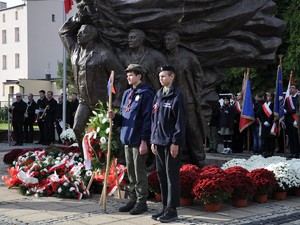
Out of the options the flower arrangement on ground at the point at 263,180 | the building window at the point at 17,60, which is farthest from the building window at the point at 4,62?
the flower arrangement on ground at the point at 263,180

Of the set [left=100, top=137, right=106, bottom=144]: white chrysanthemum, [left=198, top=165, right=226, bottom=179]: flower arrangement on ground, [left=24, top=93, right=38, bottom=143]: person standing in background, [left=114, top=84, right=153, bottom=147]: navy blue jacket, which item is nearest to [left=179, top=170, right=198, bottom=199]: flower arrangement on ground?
[left=198, top=165, right=226, bottom=179]: flower arrangement on ground

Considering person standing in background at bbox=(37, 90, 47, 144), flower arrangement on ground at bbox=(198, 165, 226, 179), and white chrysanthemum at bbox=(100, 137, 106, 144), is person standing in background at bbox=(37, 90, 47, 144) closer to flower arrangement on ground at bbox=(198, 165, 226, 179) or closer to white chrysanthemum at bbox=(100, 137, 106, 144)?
white chrysanthemum at bbox=(100, 137, 106, 144)

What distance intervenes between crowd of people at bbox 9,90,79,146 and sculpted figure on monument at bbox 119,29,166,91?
9.51 metres

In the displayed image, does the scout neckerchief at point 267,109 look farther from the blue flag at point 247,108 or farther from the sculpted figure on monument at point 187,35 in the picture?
the sculpted figure on monument at point 187,35

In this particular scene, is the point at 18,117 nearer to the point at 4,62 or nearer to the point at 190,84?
the point at 190,84

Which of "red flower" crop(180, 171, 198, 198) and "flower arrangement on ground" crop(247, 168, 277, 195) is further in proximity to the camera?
"flower arrangement on ground" crop(247, 168, 277, 195)

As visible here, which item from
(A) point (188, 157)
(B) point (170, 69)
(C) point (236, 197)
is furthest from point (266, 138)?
(B) point (170, 69)

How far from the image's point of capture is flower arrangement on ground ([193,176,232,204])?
6691mm

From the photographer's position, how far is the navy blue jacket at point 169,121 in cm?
608

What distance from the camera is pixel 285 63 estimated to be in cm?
2362

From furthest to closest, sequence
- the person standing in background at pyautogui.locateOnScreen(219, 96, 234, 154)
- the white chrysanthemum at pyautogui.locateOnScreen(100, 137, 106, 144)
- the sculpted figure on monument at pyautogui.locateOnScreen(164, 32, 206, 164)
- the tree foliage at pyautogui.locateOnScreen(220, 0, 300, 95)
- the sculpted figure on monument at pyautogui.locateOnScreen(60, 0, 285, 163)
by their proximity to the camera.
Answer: the tree foliage at pyautogui.locateOnScreen(220, 0, 300, 95), the person standing in background at pyautogui.locateOnScreen(219, 96, 234, 154), the sculpted figure on monument at pyautogui.locateOnScreen(164, 32, 206, 164), the sculpted figure on monument at pyautogui.locateOnScreen(60, 0, 285, 163), the white chrysanthemum at pyautogui.locateOnScreen(100, 137, 106, 144)

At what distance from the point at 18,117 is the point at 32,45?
107ft

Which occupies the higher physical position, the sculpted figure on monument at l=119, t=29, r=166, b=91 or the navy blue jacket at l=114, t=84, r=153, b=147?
the sculpted figure on monument at l=119, t=29, r=166, b=91

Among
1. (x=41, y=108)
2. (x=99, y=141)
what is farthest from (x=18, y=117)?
(x=99, y=141)
